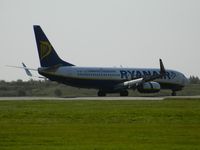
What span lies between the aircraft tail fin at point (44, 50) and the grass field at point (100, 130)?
31426mm

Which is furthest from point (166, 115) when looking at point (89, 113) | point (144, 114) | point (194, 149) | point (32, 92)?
point (32, 92)

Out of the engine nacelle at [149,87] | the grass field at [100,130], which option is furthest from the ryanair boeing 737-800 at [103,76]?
the grass field at [100,130]

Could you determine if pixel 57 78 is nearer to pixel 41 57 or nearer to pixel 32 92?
pixel 41 57

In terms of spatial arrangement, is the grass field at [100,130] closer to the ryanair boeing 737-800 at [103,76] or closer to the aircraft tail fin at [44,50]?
the aircraft tail fin at [44,50]

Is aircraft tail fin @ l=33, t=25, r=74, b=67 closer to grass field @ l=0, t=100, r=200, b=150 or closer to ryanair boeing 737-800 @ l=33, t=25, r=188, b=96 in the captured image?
ryanair boeing 737-800 @ l=33, t=25, r=188, b=96

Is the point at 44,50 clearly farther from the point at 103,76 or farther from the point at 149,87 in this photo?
the point at 149,87

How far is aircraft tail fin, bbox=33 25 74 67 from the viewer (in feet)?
229

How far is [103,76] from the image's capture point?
244ft

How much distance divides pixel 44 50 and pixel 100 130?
43.3 m

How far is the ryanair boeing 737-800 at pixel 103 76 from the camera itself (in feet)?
230

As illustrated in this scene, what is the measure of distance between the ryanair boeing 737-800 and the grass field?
1253 inches

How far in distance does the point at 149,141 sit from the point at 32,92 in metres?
75.3

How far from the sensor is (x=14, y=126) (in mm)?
29266

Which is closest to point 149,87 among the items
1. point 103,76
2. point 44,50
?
point 103,76
